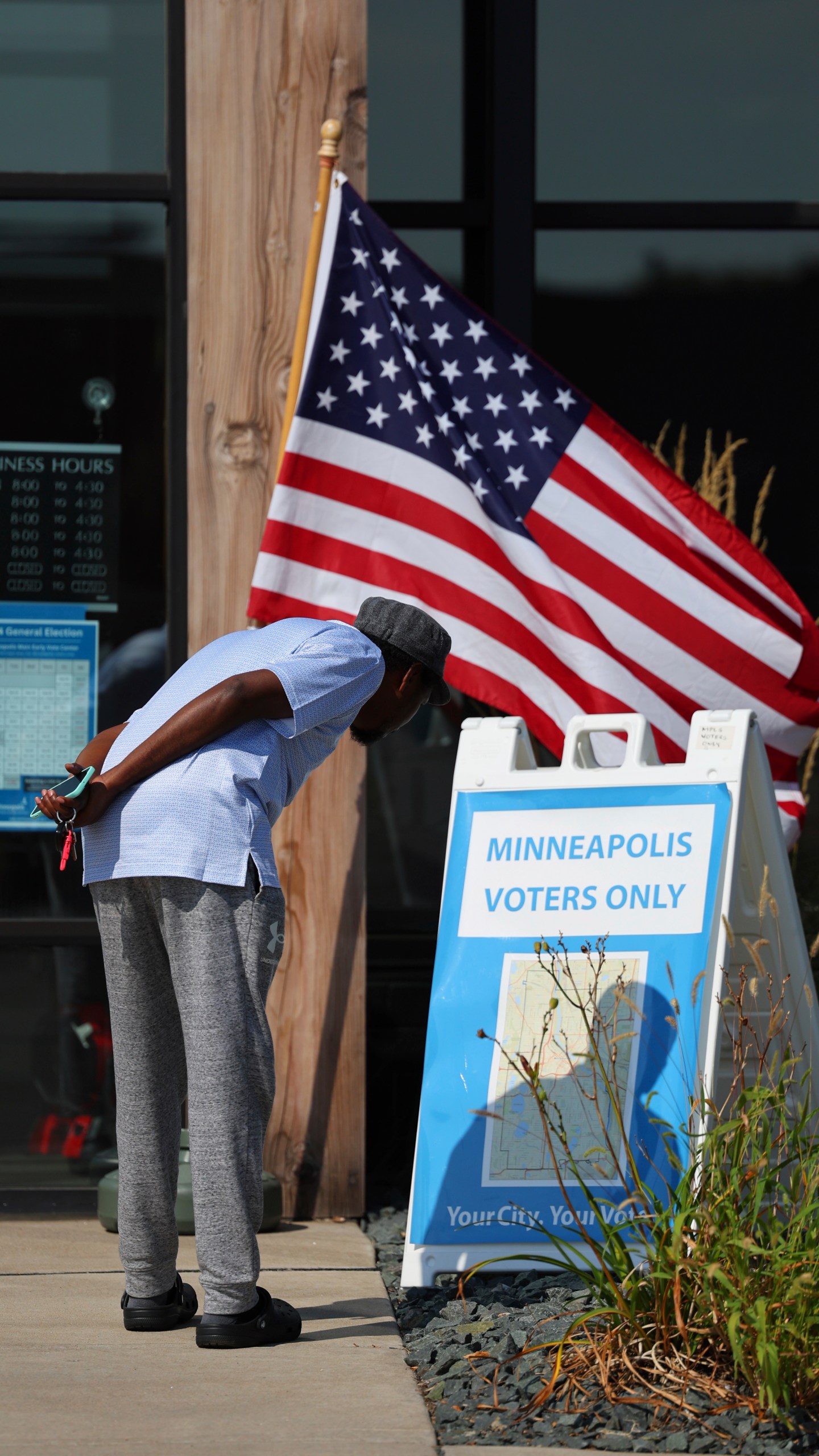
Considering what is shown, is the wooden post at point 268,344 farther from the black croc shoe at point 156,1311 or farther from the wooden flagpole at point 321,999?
the black croc shoe at point 156,1311

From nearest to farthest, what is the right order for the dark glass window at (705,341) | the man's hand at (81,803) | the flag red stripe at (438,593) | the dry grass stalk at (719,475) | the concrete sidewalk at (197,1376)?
the concrete sidewalk at (197,1376), the man's hand at (81,803), the flag red stripe at (438,593), the dry grass stalk at (719,475), the dark glass window at (705,341)

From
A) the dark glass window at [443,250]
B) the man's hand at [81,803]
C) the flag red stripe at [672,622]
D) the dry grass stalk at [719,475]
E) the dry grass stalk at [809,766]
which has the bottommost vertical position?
the dry grass stalk at [809,766]

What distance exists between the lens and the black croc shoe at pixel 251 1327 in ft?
11.2

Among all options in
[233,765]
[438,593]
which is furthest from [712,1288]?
[438,593]

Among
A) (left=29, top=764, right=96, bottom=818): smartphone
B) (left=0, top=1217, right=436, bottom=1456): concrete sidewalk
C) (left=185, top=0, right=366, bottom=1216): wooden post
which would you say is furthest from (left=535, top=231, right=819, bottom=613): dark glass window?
(left=0, top=1217, right=436, bottom=1456): concrete sidewalk

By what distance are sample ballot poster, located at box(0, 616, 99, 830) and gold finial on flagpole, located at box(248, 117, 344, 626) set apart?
0.90 meters

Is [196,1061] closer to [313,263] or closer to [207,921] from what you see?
[207,921]

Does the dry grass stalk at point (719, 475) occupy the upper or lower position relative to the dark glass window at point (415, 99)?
lower

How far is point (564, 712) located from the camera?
4.54m

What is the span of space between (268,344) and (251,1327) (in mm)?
2808

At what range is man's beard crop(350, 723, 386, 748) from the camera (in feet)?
12.3

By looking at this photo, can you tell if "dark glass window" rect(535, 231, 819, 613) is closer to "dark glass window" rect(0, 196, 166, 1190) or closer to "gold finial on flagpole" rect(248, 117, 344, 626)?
"gold finial on flagpole" rect(248, 117, 344, 626)

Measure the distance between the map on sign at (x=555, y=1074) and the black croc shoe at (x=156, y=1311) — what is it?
74 centimetres

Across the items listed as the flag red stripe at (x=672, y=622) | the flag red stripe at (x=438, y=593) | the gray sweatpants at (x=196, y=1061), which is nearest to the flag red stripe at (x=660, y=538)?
the flag red stripe at (x=672, y=622)
